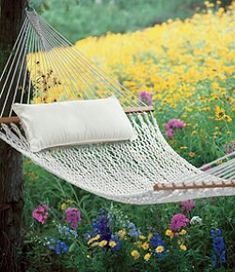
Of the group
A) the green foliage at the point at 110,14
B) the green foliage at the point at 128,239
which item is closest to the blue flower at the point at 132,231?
the green foliage at the point at 128,239

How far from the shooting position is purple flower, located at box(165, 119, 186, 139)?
13.4 feet

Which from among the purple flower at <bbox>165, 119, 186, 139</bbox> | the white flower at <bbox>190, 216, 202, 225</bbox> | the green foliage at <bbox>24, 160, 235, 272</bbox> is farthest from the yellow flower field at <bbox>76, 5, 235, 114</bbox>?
the white flower at <bbox>190, 216, 202, 225</bbox>

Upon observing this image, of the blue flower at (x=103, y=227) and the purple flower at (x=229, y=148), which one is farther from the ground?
the purple flower at (x=229, y=148)

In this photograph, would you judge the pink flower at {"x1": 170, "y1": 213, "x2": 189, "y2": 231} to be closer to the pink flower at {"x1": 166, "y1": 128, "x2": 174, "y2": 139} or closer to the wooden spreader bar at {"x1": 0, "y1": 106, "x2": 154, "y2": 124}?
the wooden spreader bar at {"x1": 0, "y1": 106, "x2": 154, "y2": 124}

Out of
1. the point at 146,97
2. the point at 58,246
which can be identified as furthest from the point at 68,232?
the point at 146,97

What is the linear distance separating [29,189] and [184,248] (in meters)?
1.30

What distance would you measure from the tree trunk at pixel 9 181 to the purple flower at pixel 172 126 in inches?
35.0

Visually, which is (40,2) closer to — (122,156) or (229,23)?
(122,156)

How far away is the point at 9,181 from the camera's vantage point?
3.52m

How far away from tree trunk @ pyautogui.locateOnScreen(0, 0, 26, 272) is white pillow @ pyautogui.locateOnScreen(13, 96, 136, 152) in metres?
0.17

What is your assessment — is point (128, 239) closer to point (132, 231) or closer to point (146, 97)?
point (132, 231)

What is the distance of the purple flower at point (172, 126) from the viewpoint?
4071 mm

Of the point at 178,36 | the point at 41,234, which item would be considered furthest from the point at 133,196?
the point at 178,36

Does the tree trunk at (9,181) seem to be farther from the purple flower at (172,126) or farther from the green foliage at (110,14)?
the green foliage at (110,14)
